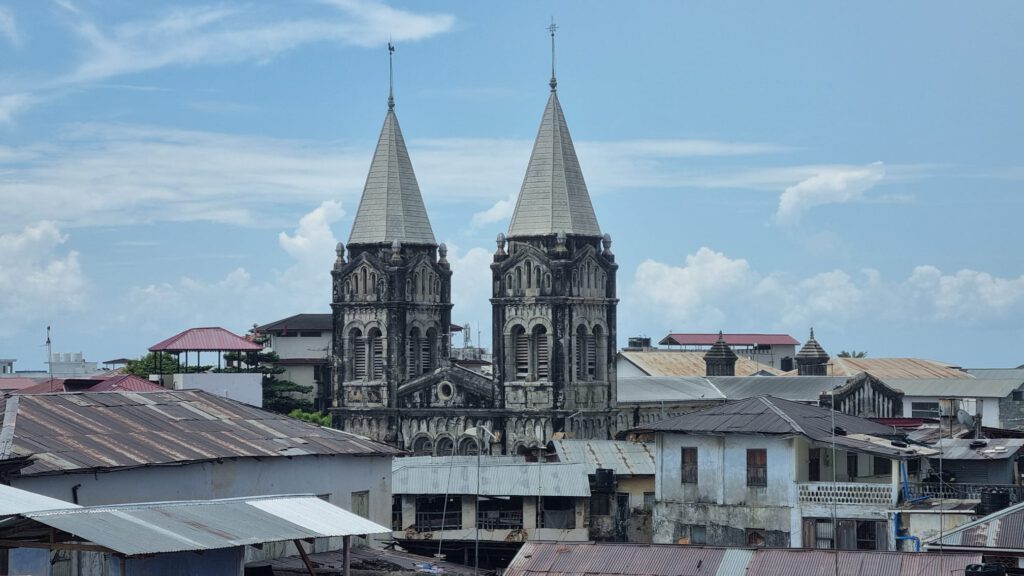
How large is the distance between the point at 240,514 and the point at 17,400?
9.08 meters

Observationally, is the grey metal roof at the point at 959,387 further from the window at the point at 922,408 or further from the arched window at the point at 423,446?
the arched window at the point at 423,446

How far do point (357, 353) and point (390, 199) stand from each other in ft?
28.6

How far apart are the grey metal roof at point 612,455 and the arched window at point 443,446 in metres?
15.9

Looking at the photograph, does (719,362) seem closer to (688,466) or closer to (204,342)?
(204,342)

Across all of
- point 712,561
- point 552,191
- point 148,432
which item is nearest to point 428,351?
point 552,191

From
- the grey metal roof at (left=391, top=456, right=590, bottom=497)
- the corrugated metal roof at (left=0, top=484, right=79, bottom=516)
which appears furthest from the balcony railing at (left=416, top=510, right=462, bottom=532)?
the corrugated metal roof at (left=0, top=484, right=79, bottom=516)

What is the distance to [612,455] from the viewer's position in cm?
6519

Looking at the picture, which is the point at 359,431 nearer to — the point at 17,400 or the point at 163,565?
the point at 17,400

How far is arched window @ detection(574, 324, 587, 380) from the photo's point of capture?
82.6 metres

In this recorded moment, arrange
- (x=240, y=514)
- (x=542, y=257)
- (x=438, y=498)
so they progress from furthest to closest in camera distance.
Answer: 1. (x=542, y=257)
2. (x=438, y=498)
3. (x=240, y=514)

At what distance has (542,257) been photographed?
82.9 m

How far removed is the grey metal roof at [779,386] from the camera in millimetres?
89688

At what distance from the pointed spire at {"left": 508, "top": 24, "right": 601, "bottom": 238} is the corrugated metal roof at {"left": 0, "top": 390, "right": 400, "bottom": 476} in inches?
1666

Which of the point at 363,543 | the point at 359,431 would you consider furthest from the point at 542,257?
the point at 363,543
